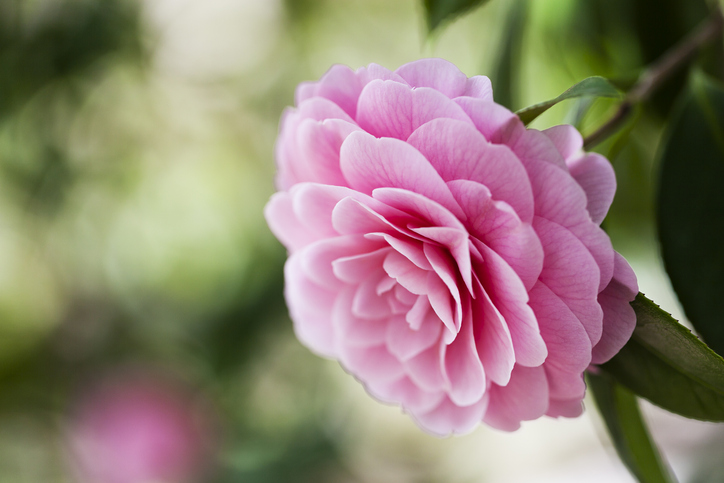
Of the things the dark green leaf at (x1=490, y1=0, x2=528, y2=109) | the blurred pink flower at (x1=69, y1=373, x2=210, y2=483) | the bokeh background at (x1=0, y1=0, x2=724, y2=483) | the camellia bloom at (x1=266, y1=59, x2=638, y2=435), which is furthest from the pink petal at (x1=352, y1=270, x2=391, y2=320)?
the blurred pink flower at (x1=69, y1=373, x2=210, y2=483)

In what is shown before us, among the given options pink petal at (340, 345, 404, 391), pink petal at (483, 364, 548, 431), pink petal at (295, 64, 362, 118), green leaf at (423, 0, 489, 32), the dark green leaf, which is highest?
the dark green leaf

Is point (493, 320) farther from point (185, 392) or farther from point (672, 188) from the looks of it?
point (185, 392)

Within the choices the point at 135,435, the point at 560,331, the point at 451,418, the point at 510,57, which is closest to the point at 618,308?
the point at 560,331

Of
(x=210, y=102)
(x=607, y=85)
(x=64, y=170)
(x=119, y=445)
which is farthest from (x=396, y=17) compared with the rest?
(x=607, y=85)

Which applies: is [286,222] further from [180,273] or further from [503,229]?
[180,273]

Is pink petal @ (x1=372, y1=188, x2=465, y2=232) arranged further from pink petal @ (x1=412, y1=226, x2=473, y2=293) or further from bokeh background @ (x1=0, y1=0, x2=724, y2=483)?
bokeh background @ (x1=0, y1=0, x2=724, y2=483)
